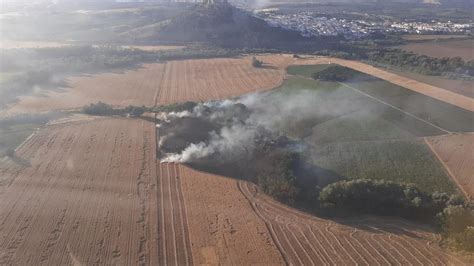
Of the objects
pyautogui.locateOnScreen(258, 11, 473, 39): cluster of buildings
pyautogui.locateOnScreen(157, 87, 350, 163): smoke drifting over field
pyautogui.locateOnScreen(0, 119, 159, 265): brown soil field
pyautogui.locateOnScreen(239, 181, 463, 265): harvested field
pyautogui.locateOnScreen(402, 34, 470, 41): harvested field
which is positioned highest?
pyautogui.locateOnScreen(258, 11, 473, 39): cluster of buildings

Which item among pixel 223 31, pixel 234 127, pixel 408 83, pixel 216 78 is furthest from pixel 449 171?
pixel 223 31

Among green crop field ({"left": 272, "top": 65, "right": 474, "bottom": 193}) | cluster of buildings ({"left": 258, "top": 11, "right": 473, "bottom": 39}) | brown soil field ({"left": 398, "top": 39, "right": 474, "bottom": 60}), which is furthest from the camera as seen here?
cluster of buildings ({"left": 258, "top": 11, "right": 473, "bottom": 39})

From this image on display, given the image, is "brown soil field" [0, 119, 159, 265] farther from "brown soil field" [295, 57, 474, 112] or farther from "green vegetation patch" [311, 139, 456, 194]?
"brown soil field" [295, 57, 474, 112]

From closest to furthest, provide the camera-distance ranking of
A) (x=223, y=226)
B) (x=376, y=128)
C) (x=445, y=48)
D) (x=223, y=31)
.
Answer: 1. (x=223, y=226)
2. (x=376, y=128)
3. (x=445, y=48)
4. (x=223, y=31)

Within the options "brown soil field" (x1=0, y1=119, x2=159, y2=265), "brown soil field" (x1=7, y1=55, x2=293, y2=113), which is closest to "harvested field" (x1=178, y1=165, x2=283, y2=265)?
"brown soil field" (x1=0, y1=119, x2=159, y2=265)

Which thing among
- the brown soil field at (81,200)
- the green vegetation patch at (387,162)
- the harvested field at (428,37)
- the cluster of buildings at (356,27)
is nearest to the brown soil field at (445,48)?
the harvested field at (428,37)

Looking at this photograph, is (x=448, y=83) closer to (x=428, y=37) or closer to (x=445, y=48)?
(x=445, y=48)

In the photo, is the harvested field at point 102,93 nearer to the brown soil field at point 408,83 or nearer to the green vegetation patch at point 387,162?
the green vegetation patch at point 387,162
